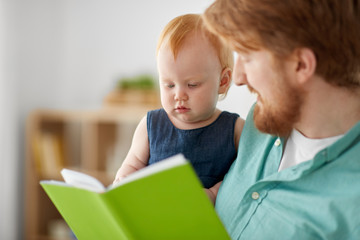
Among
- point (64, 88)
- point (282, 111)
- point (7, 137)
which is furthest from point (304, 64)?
point (64, 88)

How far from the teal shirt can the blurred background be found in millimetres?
2287

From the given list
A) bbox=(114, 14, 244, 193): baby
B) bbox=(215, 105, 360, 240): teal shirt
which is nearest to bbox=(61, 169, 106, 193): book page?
bbox=(114, 14, 244, 193): baby

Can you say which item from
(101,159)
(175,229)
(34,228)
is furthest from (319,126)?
(34,228)

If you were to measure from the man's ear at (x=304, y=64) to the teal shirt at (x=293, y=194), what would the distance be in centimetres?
15

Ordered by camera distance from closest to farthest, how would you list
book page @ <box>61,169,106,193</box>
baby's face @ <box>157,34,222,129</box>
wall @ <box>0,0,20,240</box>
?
book page @ <box>61,169,106,193</box>, baby's face @ <box>157,34,222,129</box>, wall @ <box>0,0,20,240</box>

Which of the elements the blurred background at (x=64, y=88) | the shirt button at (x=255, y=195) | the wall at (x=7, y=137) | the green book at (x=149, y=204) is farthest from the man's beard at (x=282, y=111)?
the wall at (x=7, y=137)

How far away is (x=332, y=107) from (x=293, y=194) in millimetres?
212

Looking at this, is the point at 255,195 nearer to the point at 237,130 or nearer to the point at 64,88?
the point at 237,130

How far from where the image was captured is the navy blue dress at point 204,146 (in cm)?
121

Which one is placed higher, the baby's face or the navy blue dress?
the baby's face

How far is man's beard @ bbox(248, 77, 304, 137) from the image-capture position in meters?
1.01

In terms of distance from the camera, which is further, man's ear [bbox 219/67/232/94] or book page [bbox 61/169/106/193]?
man's ear [bbox 219/67/232/94]

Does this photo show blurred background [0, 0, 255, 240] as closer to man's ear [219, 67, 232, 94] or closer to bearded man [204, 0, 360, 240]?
man's ear [219, 67, 232, 94]

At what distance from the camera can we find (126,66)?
3.91 meters
